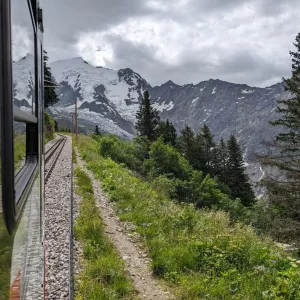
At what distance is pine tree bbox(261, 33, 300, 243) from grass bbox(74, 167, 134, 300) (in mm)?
15035

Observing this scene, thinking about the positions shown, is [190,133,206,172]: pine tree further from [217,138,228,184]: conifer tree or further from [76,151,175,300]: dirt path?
[76,151,175,300]: dirt path

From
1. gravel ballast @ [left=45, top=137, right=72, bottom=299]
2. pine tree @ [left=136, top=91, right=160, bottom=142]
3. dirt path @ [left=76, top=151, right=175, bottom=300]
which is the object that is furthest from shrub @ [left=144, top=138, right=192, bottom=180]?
dirt path @ [left=76, top=151, right=175, bottom=300]

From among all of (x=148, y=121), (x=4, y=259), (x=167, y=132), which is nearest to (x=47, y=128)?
(x=148, y=121)

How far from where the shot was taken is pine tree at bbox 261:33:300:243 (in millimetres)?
19922

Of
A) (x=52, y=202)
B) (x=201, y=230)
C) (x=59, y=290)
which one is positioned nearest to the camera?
(x=59, y=290)

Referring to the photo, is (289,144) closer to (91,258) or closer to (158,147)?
(158,147)

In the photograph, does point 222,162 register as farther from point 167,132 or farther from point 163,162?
point 163,162

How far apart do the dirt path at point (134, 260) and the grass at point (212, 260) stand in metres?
0.22

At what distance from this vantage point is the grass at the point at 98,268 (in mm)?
4934

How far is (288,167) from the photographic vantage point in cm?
2169

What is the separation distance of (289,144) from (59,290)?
21.3m

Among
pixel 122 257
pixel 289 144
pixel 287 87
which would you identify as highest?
pixel 287 87

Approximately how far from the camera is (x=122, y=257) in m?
6.70

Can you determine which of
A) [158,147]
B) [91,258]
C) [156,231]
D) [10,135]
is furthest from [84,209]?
[158,147]
